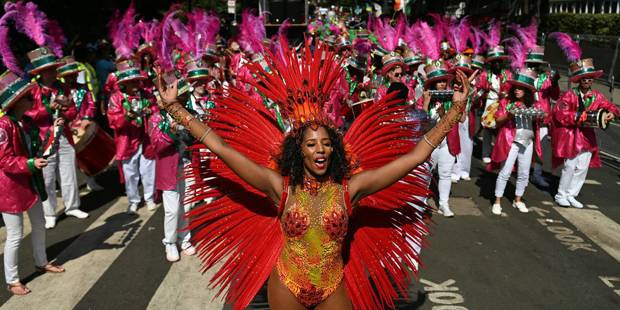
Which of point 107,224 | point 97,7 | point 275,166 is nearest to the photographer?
point 275,166

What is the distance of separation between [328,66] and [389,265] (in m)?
1.53

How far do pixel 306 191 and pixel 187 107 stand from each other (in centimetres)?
276

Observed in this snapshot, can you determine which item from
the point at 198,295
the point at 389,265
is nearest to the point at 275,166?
the point at 389,265

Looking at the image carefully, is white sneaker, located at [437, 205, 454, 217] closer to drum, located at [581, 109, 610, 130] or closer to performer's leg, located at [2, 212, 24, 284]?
drum, located at [581, 109, 610, 130]

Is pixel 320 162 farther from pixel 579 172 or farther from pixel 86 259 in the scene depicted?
pixel 579 172

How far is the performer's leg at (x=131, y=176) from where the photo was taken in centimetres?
701

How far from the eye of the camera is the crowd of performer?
15.4 feet

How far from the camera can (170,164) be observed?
17.2ft

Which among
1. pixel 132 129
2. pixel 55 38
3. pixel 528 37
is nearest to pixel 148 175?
pixel 132 129

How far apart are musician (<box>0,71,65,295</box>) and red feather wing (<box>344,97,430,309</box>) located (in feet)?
9.76

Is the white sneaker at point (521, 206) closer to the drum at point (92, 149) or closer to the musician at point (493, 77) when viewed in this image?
the musician at point (493, 77)

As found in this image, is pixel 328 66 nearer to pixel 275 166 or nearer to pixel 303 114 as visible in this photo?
pixel 303 114

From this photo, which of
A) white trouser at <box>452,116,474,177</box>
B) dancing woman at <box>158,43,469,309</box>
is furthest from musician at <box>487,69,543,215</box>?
dancing woman at <box>158,43,469,309</box>

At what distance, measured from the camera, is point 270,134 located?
366 cm
